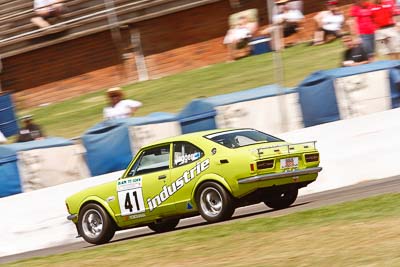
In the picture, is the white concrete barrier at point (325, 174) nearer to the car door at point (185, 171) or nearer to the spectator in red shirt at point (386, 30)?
the car door at point (185, 171)

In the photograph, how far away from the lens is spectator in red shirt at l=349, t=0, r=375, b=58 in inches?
746

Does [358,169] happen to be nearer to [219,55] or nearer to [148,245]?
[148,245]

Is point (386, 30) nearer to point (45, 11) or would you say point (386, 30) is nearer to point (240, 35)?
point (240, 35)

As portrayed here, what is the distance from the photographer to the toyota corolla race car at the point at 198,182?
12.2m

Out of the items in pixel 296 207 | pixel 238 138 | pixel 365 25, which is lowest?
pixel 296 207

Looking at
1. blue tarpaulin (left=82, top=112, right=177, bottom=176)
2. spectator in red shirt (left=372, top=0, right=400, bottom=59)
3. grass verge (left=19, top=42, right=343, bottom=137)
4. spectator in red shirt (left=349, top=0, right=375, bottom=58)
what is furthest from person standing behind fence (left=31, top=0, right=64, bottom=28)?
blue tarpaulin (left=82, top=112, right=177, bottom=176)

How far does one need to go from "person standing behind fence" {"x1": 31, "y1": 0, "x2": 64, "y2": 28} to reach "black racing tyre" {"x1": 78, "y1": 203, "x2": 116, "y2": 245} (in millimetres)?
12326

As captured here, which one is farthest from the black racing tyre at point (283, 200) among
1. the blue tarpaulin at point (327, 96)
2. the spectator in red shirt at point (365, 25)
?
the spectator in red shirt at point (365, 25)

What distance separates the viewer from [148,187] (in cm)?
1304

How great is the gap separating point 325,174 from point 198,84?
779 centimetres

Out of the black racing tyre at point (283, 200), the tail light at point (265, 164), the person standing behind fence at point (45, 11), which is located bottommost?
the black racing tyre at point (283, 200)

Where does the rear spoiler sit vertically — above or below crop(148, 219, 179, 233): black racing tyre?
above

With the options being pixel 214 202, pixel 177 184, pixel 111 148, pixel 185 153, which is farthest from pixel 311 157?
pixel 111 148

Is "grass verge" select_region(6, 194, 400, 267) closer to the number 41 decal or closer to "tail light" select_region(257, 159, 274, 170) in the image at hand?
"tail light" select_region(257, 159, 274, 170)
